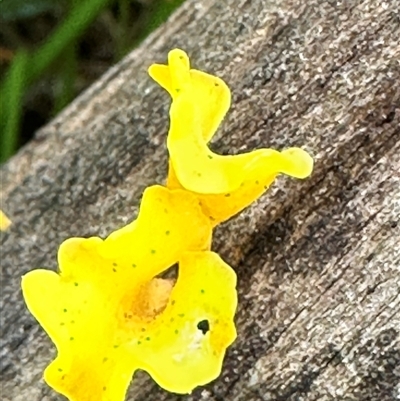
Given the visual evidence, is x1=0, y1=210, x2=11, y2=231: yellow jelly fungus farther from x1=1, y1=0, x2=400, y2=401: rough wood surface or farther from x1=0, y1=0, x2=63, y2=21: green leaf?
x1=0, y1=0, x2=63, y2=21: green leaf

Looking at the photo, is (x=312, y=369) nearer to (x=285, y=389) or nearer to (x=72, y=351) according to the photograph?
(x=285, y=389)

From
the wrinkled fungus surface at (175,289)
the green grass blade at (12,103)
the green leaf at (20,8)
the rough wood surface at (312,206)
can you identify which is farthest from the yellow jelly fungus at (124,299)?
the green leaf at (20,8)

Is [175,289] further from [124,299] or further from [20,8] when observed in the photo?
[20,8]

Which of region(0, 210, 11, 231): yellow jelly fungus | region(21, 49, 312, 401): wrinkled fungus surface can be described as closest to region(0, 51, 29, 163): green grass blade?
region(0, 210, 11, 231): yellow jelly fungus

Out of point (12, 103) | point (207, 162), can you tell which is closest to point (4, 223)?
point (12, 103)

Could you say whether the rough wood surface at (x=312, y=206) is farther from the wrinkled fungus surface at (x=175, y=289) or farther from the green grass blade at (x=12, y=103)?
the green grass blade at (x=12, y=103)

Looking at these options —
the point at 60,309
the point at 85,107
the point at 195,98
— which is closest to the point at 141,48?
the point at 85,107
